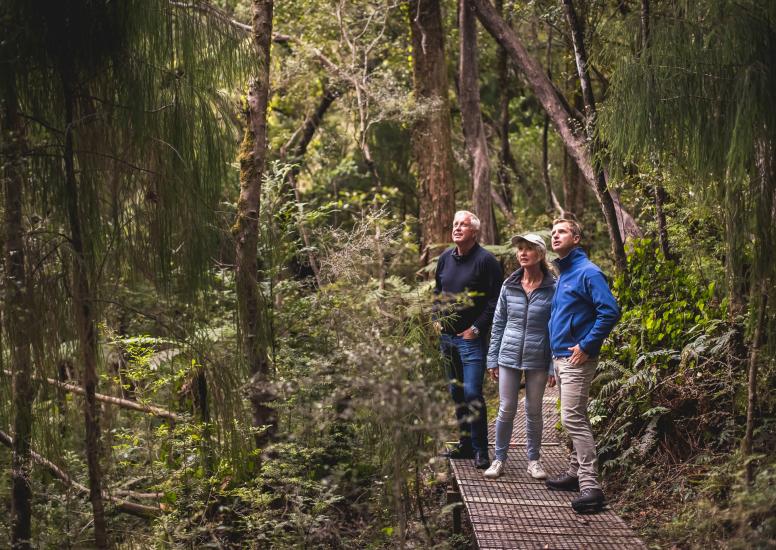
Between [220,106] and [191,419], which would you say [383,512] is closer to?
[191,419]

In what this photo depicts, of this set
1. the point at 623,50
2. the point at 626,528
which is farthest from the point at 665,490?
the point at 623,50

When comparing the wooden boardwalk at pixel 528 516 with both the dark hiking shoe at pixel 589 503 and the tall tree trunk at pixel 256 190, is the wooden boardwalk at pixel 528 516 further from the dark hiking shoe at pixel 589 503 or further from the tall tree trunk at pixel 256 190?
the tall tree trunk at pixel 256 190

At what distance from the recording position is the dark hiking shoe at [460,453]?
6.27m

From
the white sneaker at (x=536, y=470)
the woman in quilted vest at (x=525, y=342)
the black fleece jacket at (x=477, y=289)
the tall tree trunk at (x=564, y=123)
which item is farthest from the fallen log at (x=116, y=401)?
the tall tree trunk at (x=564, y=123)

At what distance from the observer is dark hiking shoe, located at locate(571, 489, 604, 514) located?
4956 millimetres

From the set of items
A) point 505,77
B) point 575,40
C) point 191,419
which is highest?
point 505,77

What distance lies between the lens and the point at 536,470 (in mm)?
5742

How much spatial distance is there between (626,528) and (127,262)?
3.37 meters

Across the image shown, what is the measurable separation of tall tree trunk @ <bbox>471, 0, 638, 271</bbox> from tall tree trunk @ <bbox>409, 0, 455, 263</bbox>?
158 centimetres

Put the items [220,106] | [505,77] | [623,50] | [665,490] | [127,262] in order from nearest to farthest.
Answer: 1. [127,262]
2. [220,106]
3. [665,490]
4. [623,50]
5. [505,77]

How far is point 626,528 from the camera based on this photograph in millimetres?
4645

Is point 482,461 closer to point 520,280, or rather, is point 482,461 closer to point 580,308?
point 520,280

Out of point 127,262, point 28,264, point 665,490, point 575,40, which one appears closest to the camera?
point 28,264

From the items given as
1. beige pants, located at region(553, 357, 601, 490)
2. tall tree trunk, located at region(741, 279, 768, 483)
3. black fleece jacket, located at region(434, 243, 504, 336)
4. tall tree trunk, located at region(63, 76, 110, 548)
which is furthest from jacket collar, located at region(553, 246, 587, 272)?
→ tall tree trunk, located at region(63, 76, 110, 548)
